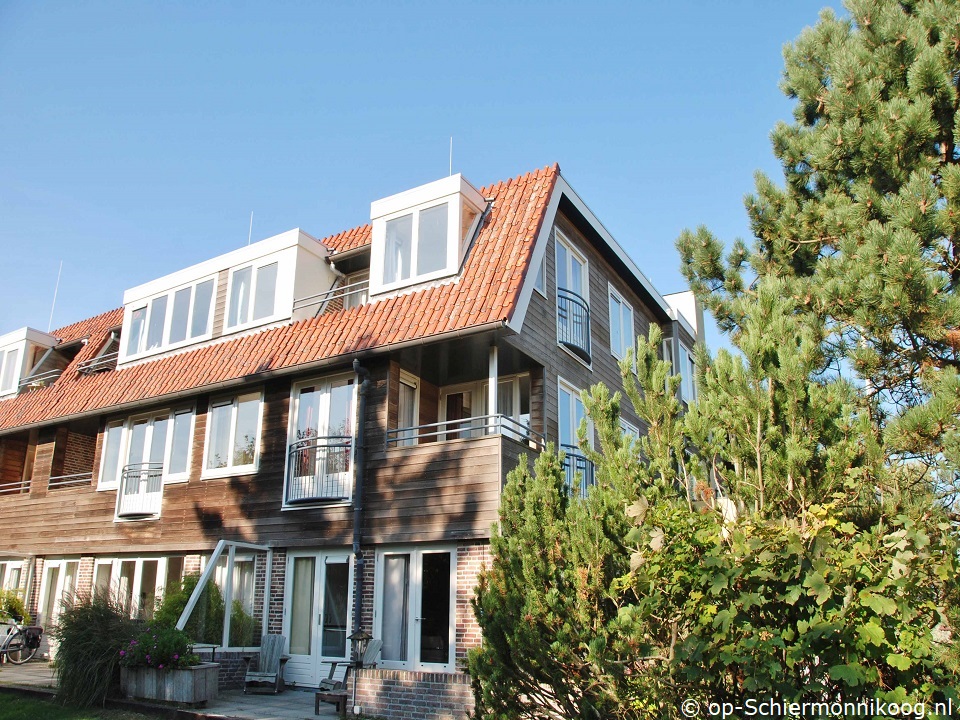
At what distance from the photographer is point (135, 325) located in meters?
19.7

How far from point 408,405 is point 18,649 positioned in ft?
32.7

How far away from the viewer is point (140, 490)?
1736cm

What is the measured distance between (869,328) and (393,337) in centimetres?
857

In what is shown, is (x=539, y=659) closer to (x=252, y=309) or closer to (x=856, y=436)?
(x=856, y=436)

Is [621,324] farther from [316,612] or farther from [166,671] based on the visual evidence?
[166,671]

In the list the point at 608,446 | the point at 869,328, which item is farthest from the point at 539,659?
the point at 869,328

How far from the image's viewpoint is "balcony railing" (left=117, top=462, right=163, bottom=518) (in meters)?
17.0

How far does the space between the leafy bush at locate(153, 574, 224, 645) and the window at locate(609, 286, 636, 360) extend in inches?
390

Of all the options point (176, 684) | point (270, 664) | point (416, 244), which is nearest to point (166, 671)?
point (176, 684)

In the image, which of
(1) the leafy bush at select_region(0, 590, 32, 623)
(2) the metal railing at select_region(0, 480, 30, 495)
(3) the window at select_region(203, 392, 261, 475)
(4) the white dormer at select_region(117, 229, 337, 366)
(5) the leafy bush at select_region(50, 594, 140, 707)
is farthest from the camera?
(2) the metal railing at select_region(0, 480, 30, 495)

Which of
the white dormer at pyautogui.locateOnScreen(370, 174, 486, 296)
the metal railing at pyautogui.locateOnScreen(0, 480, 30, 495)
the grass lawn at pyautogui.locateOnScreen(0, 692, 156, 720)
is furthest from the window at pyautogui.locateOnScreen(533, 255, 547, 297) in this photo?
the metal railing at pyautogui.locateOnScreen(0, 480, 30, 495)

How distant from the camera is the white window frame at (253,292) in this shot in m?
16.8

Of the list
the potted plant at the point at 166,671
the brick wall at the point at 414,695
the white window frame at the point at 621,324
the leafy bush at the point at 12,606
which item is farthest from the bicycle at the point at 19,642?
the white window frame at the point at 621,324

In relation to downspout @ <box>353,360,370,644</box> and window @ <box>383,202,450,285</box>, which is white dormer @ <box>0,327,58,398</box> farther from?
downspout @ <box>353,360,370,644</box>
